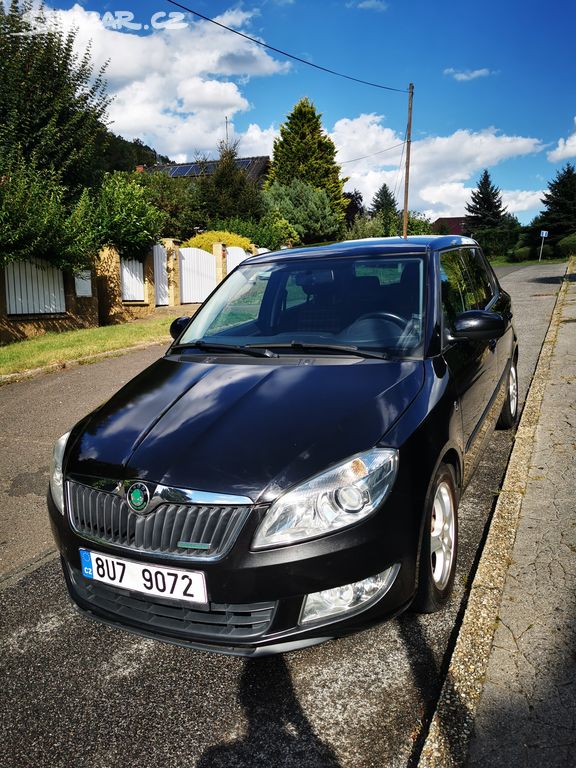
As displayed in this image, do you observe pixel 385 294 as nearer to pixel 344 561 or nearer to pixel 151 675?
pixel 344 561

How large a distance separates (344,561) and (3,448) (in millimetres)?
4315

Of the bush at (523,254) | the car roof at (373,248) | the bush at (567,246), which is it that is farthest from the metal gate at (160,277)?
the bush at (523,254)

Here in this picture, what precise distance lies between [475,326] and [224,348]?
4.43 ft

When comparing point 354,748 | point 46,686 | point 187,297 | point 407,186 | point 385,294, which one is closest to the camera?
point 354,748

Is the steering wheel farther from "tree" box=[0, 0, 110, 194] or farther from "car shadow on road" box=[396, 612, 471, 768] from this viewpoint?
"tree" box=[0, 0, 110, 194]

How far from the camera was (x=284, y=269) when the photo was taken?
3969mm

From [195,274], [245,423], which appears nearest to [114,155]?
[195,274]

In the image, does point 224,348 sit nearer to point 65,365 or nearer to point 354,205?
point 65,365

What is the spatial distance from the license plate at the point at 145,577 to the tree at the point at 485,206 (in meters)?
75.1

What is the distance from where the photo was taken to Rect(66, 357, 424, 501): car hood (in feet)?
7.16

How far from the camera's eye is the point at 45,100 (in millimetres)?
13953

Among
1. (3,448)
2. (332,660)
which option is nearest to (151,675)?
(332,660)

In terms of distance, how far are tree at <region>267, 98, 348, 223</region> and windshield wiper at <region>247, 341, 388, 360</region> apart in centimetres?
4639

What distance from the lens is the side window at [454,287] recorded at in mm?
3504
